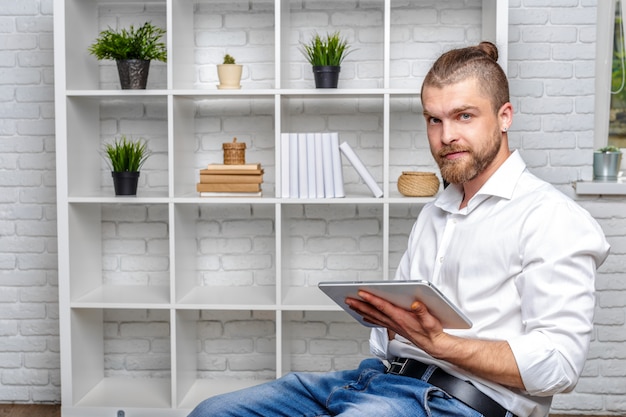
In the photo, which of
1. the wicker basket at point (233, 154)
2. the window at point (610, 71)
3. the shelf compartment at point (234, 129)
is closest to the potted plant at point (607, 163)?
the window at point (610, 71)

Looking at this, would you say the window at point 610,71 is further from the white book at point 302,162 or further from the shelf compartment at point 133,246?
the shelf compartment at point 133,246

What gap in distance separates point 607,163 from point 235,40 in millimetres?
1664

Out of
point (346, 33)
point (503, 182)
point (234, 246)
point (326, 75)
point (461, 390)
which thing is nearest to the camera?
point (461, 390)

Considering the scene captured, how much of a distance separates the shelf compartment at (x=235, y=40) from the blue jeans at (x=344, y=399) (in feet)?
5.88

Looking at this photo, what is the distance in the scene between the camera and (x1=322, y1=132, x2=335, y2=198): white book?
300cm

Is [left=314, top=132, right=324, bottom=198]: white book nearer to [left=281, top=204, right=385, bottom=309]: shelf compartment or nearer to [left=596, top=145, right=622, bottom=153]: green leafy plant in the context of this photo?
[left=281, top=204, right=385, bottom=309]: shelf compartment

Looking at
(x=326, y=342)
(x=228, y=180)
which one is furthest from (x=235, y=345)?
(x=228, y=180)

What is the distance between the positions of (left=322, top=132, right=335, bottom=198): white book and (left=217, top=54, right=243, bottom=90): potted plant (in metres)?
0.42

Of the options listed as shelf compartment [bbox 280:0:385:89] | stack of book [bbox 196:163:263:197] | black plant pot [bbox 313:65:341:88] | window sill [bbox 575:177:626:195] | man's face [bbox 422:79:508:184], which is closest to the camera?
man's face [bbox 422:79:508:184]

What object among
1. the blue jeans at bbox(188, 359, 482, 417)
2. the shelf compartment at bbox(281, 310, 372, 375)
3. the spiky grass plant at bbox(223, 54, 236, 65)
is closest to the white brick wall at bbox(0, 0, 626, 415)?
the shelf compartment at bbox(281, 310, 372, 375)

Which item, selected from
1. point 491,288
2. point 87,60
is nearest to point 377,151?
point 87,60

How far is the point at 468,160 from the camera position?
1766mm

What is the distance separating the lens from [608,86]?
334 centimetres

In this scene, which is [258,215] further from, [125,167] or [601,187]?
[601,187]
